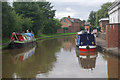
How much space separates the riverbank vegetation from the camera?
24.5 meters

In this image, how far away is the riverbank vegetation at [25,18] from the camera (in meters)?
24.5

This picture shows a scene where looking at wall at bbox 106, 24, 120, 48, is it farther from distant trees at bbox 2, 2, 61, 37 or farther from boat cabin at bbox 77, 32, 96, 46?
distant trees at bbox 2, 2, 61, 37


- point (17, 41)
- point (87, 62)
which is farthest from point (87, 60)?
point (17, 41)

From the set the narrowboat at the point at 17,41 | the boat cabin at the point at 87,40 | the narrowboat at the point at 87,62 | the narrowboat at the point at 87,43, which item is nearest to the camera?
the narrowboat at the point at 87,62

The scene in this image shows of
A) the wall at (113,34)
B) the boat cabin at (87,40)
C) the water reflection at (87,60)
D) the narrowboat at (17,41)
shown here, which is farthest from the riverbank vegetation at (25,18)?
the wall at (113,34)

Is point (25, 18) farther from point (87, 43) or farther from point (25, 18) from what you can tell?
point (87, 43)

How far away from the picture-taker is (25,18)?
3938 cm

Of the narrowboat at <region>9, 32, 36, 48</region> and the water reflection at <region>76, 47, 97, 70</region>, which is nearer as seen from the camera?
the water reflection at <region>76, 47, 97, 70</region>

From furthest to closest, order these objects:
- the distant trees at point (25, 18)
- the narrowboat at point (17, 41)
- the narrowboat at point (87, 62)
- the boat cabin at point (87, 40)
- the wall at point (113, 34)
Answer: the distant trees at point (25, 18), the narrowboat at point (17, 41), the boat cabin at point (87, 40), the wall at point (113, 34), the narrowboat at point (87, 62)

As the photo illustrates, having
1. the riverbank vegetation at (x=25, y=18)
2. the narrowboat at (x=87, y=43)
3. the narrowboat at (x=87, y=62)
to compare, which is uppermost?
the riverbank vegetation at (x=25, y=18)

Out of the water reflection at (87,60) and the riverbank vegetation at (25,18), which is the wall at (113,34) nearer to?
the water reflection at (87,60)

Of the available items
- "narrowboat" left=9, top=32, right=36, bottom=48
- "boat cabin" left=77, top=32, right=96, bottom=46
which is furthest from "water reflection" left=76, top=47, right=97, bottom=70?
"narrowboat" left=9, top=32, right=36, bottom=48

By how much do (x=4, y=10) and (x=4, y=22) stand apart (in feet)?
5.60

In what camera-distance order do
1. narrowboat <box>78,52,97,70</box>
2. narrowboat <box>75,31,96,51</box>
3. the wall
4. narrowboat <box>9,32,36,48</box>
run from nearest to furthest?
narrowboat <box>78,52,97,70</box>, the wall, narrowboat <box>75,31,96,51</box>, narrowboat <box>9,32,36,48</box>
